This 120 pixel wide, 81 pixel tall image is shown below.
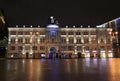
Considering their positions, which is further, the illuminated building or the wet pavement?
the illuminated building

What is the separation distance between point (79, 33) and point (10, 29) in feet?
106

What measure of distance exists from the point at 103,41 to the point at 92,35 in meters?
6.04

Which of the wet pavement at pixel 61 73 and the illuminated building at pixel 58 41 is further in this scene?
the illuminated building at pixel 58 41

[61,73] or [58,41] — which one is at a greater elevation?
[58,41]

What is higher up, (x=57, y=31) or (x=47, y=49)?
(x=57, y=31)

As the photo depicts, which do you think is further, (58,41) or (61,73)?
(58,41)

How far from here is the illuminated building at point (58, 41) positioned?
311ft

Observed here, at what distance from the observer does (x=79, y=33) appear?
99125mm

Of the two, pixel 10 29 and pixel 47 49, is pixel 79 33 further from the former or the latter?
pixel 10 29

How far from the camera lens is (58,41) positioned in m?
97.9

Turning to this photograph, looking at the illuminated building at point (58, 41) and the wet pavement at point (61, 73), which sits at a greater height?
the illuminated building at point (58, 41)

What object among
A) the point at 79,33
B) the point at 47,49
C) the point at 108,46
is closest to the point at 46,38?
the point at 47,49

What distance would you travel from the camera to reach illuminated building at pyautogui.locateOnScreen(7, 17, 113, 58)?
3729 inches

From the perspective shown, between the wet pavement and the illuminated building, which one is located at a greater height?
the illuminated building
